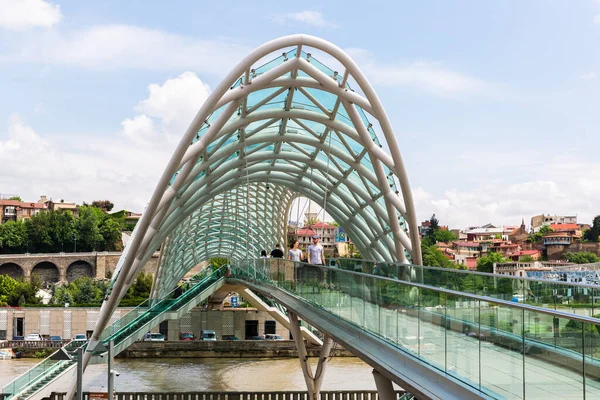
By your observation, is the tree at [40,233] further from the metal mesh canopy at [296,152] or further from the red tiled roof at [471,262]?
the metal mesh canopy at [296,152]

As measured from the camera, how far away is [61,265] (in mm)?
157625

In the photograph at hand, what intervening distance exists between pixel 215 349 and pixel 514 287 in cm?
6096

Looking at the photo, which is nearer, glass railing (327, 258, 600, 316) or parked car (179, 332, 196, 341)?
glass railing (327, 258, 600, 316)

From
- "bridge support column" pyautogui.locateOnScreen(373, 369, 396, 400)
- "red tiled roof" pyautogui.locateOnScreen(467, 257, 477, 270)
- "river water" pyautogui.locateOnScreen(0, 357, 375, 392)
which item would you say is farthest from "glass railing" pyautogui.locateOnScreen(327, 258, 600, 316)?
"red tiled roof" pyautogui.locateOnScreen(467, 257, 477, 270)

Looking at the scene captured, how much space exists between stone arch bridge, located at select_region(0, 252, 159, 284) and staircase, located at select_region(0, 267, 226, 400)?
101 metres

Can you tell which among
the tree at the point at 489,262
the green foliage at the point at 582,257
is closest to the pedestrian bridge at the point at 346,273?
the tree at the point at 489,262

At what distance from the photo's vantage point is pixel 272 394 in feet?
128

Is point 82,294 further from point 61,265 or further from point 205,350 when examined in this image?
point 205,350

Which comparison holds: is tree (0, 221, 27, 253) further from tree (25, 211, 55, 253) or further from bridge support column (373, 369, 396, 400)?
bridge support column (373, 369, 396, 400)

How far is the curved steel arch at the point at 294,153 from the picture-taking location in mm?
29594

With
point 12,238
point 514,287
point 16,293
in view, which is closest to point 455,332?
point 514,287

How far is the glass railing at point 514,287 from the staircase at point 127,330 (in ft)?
39.3

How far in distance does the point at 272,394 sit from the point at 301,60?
1860 cm

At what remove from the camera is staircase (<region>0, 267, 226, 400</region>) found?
31.2m
